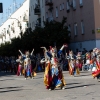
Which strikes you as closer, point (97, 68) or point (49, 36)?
point (97, 68)

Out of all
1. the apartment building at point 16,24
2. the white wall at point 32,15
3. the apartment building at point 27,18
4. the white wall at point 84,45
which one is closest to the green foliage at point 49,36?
the white wall at point 84,45

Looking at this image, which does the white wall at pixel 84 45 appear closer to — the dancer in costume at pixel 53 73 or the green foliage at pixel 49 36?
the green foliage at pixel 49 36

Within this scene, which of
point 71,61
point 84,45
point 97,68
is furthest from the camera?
point 84,45

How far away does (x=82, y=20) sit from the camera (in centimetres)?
4188

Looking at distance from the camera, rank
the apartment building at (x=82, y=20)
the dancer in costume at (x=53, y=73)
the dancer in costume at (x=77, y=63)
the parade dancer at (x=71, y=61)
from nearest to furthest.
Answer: the dancer in costume at (x=53, y=73)
the parade dancer at (x=71, y=61)
the dancer in costume at (x=77, y=63)
the apartment building at (x=82, y=20)

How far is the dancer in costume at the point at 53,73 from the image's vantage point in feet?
52.9

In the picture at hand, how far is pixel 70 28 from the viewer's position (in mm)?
46062

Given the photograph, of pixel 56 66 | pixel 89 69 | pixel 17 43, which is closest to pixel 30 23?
pixel 17 43

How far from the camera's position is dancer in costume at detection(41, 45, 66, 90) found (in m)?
16.1

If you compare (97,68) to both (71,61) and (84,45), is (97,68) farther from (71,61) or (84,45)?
(84,45)

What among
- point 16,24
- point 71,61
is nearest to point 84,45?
point 71,61

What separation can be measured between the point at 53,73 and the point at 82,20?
86.1 feet

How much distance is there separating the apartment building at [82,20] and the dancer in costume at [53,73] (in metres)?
22.2

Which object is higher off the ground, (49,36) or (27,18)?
(27,18)
